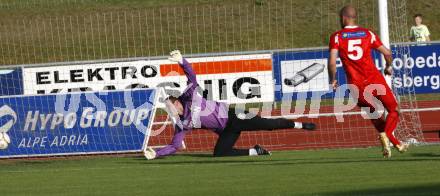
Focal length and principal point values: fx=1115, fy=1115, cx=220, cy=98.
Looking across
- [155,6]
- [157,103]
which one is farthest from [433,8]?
[157,103]

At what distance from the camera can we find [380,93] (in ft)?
48.1

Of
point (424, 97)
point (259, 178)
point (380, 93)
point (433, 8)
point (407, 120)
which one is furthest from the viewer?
point (433, 8)

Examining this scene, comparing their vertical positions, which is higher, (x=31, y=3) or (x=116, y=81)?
(x=31, y=3)

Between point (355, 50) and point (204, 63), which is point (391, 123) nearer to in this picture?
point (355, 50)

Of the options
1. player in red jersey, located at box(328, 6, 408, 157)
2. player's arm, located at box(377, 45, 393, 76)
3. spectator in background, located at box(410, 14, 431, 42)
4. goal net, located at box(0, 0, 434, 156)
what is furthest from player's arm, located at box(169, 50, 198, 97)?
spectator in background, located at box(410, 14, 431, 42)

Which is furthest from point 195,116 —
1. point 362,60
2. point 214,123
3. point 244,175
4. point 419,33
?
point 419,33

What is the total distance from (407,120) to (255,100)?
285 cm

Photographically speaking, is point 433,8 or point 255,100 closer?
point 255,100

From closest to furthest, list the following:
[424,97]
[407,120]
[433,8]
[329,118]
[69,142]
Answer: [69,142] < [407,120] < [329,118] < [424,97] < [433,8]

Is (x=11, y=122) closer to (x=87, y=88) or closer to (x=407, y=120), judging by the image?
(x=87, y=88)

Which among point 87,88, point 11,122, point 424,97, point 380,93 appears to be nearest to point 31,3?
point 87,88

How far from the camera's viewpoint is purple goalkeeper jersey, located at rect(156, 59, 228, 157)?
666 inches

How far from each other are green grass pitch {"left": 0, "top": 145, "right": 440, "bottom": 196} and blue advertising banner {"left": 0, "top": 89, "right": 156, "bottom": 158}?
1133mm

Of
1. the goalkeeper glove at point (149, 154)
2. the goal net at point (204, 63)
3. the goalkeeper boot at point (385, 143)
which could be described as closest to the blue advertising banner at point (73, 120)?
the goal net at point (204, 63)
